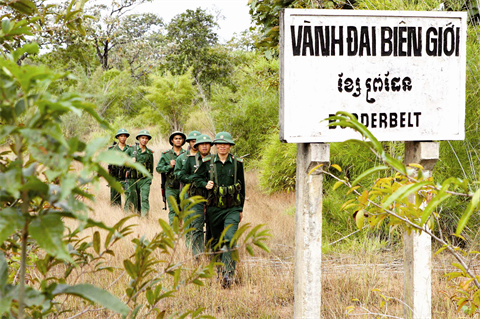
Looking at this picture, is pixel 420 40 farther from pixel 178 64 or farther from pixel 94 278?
pixel 178 64

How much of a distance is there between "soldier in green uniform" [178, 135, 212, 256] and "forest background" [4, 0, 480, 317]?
134 cm

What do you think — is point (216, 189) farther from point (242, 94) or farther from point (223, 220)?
point (242, 94)

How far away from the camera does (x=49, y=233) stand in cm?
89

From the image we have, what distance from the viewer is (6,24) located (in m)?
1.10

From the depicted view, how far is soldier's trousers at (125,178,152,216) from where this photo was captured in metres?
7.86

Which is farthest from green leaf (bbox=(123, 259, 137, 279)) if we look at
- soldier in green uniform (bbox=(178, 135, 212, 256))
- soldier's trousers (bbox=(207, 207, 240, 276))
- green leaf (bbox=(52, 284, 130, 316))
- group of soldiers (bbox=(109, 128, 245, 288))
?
soldier in green uniform (bbox=(178, 135, 212, 256))

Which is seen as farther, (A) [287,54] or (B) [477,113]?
(B) [477,113]

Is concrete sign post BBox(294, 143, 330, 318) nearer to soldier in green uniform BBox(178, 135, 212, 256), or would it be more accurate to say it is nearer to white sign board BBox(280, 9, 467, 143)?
white sign board BBox(280, 9, 467, 143)

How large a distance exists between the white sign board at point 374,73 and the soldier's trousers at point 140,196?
5.35 m

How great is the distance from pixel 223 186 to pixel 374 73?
261cm

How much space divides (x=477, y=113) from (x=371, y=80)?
8.17ft

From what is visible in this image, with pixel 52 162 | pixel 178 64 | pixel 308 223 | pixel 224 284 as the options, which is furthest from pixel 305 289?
pixel 178 64

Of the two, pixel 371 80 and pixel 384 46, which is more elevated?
pixel 384 46

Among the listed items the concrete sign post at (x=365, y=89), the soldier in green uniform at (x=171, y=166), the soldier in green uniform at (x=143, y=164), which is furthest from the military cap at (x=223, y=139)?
the soldier in green uniform at (x=143, y=164)
